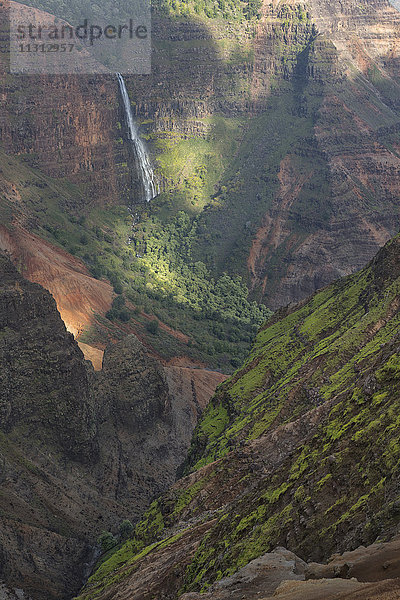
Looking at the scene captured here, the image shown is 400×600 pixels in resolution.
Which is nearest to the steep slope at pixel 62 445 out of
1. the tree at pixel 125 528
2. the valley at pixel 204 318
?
the valley at pixel 204 318

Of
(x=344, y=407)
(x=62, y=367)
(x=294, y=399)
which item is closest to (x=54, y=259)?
(x=62, y=367)

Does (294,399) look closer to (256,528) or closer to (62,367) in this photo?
(256,528)

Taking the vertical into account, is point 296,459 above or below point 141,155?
above

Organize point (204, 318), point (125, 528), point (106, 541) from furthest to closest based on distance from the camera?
1. point (204, 318)
2. point (125, 528)
3. point (106, 541)

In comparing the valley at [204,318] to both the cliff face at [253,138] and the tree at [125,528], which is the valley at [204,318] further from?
the cliff face at [253,138]

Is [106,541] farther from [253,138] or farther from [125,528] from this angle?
[253,138]

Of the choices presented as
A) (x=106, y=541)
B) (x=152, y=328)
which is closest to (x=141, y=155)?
(x=152, y=328)
